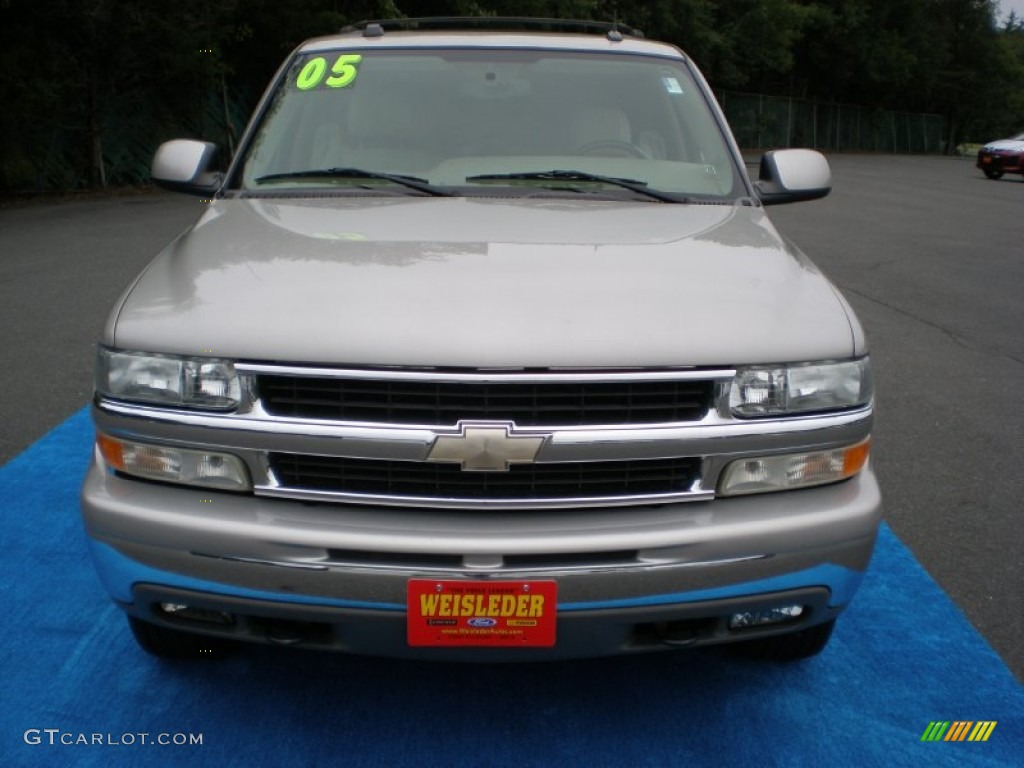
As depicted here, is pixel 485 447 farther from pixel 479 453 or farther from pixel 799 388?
pixel 799 388

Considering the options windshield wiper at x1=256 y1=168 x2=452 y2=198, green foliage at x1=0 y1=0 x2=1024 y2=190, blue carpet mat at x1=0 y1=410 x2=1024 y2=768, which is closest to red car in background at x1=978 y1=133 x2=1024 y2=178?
green foliage at x1=0 y1=0 x2=1024 y2=190

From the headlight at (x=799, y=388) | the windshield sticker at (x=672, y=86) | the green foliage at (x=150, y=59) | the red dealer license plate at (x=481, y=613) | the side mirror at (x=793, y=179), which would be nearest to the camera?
the red dealer license plate at (x=481, y=613)

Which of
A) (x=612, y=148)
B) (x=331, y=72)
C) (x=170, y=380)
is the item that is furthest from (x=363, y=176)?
(x=170, y=380)

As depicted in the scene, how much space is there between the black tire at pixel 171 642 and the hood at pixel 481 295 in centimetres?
89

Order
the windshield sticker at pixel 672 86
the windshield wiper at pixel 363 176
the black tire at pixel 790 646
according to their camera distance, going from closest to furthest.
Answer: the black tire at pixel 790 646 < the windshield wiper at pixel 363 176 < the windshield sticker at pixel 672 86

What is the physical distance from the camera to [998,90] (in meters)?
55.9

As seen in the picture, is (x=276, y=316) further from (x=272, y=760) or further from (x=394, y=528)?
(x=272, y=760)

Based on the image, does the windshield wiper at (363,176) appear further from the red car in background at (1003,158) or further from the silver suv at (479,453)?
the red car in background at (1003,158)

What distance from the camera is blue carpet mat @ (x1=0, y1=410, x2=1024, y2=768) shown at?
2682 mm

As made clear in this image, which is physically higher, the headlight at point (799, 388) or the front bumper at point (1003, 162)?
the headlight at point (799, 388)

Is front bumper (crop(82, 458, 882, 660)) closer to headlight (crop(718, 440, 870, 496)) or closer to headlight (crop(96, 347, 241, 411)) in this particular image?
headlight (crop(718, 440, 870, 496))

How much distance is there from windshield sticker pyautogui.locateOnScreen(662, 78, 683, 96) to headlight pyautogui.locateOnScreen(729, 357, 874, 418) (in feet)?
5.95

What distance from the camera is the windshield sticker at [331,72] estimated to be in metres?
3.87

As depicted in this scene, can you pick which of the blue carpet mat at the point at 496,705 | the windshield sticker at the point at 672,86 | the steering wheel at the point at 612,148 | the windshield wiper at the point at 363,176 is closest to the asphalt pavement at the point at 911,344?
the blue carpet mat at the point at 496,705
